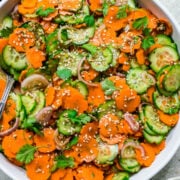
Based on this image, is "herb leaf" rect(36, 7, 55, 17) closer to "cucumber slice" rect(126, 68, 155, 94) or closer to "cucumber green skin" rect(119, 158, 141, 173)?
"cucumber slice" rect(126, 68, 155, 94)

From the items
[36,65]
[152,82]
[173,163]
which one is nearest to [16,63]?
[36,65]

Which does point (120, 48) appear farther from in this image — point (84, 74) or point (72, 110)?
point (72, 110)

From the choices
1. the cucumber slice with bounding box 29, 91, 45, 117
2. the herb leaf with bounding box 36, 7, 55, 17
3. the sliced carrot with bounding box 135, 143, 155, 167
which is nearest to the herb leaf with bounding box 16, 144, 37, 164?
the cucumber slice with bounding box 29, 91, 45, 117

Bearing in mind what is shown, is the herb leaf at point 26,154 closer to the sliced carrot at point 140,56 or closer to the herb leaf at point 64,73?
the herb leaf at point 64,73

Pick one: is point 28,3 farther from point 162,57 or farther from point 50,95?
point 162,57

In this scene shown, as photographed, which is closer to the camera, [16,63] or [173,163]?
[16,63]

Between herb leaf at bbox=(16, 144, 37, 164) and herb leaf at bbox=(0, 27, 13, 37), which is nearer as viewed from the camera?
herb leaf at bbox=(16, 144, 37, 164)

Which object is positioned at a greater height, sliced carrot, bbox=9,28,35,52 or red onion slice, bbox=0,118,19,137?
sliced carrot, bbox=9,28,35,52

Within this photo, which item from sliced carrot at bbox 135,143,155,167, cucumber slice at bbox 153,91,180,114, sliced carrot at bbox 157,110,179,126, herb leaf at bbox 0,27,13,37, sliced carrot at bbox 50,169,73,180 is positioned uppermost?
herb leaf at bbox 0,27,13,37
